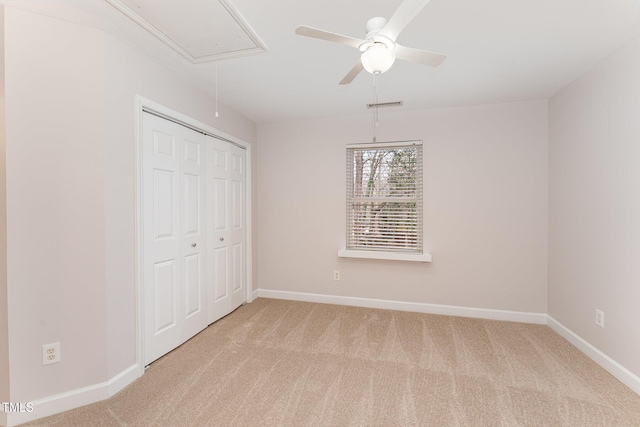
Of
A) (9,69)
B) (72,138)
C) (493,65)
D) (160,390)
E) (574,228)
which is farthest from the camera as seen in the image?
(574,228)

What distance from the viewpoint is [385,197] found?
362 centimetres

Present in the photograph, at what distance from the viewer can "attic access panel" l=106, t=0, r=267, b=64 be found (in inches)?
64.0

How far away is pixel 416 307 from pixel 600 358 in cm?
162

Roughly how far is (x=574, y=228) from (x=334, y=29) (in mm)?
2774

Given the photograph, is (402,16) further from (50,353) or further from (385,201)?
(50,353)

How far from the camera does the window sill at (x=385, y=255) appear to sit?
11.2 feet

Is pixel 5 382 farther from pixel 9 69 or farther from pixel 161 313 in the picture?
pixel 9 69

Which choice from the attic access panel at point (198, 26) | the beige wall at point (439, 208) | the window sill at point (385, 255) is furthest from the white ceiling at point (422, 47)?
the window sill at point (385, 255)

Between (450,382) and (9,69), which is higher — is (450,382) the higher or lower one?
the lower one

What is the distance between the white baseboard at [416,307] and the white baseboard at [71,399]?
2131mm

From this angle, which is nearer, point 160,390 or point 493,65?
point 160,390

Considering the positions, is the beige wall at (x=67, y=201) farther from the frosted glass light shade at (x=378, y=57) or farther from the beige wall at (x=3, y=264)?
the frosted glass light shade at (x=378, y=57)

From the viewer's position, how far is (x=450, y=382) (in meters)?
2.09

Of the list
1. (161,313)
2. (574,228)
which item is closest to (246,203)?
(161,313)
